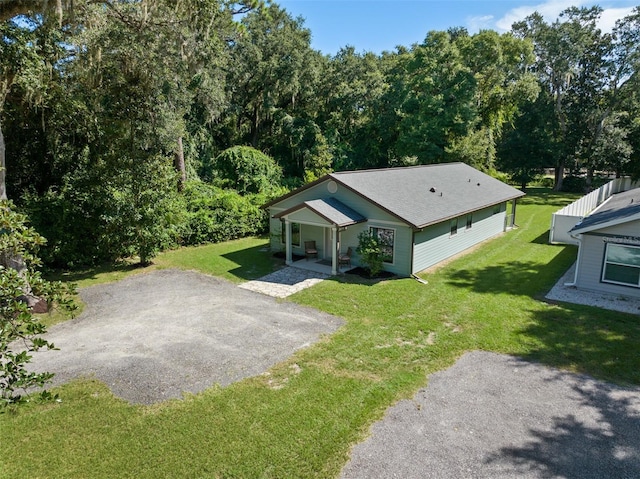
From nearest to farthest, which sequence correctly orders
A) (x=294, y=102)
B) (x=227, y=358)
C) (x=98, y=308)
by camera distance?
(x=227, y=358)
(x=98, y=308)
(x=294, y=102)

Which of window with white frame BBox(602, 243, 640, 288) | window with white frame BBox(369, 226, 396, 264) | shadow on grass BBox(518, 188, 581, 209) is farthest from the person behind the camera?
shadow on grass BBox(518, 188, 581, 209)

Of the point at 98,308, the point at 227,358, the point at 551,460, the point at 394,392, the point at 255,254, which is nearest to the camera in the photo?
the point at 551,460

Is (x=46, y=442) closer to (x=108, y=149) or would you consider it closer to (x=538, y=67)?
(x=108, y=149)

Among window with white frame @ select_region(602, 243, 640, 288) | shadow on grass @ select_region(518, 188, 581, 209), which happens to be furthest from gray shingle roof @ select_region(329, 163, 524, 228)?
shadow on grass @ select_region(518, 188, 581, 209)

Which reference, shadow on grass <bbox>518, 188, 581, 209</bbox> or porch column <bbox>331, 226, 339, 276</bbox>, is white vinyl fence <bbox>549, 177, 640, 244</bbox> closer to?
shadow on grass <bbox>518, 188, 581, 209</bbox>

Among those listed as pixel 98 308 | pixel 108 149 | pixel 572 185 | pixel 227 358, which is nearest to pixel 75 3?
pixel 108 149

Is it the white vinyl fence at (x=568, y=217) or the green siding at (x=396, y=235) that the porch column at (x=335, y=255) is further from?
the white vinyl fence at (x=568, y=217)
